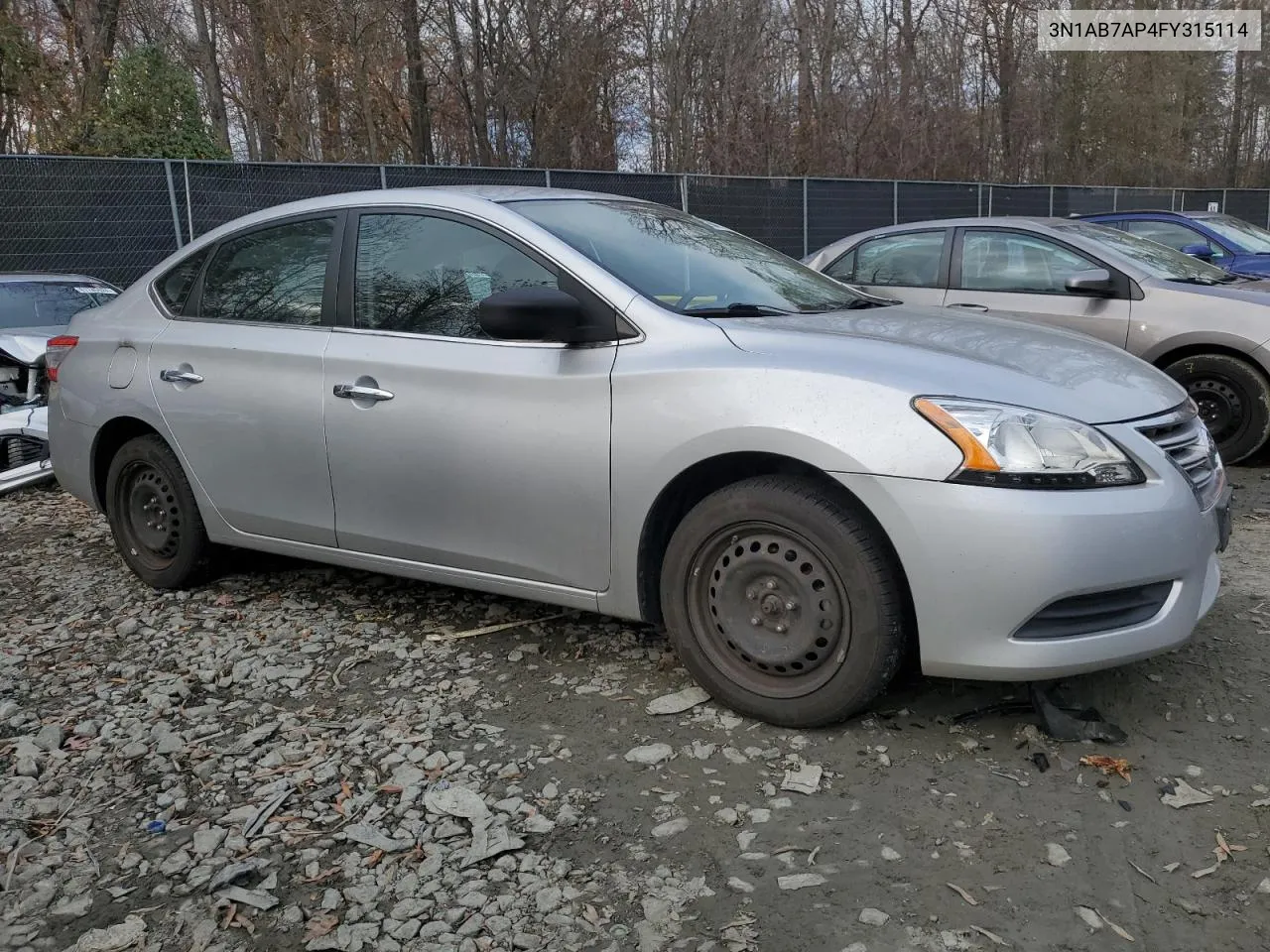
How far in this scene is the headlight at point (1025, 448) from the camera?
9.27 ft

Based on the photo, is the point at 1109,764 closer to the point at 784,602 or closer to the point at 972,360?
the point at 784,602

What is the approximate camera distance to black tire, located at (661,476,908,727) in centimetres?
299

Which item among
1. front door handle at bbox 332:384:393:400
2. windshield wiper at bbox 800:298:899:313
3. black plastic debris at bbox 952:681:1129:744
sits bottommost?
black plastic debris at bbox 952:681:1129:744

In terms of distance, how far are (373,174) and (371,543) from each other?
1078 centimetres

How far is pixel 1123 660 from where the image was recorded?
296 cm

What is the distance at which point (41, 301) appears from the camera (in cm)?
875

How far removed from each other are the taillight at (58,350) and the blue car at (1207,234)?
29.1 ft

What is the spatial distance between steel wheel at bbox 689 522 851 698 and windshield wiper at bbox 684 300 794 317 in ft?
A: 2.44

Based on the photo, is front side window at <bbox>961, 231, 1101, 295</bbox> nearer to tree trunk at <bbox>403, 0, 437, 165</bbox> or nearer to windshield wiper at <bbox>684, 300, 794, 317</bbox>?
windshield wiper at <bbox>684, 300, 794, 317</bbox>

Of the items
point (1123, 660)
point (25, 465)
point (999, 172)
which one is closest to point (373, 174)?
point (25, 465)

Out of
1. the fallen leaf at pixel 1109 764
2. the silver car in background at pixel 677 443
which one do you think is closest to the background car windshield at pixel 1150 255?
the silver car in background at pixel 677 443

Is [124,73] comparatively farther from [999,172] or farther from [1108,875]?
[999,172]

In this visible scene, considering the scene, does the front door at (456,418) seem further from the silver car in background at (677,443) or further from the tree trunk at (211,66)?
the tree trunk at (211,66)

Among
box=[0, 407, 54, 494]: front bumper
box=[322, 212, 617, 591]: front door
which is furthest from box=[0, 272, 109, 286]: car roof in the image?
box=[322, 212, 617, 591]: front door
